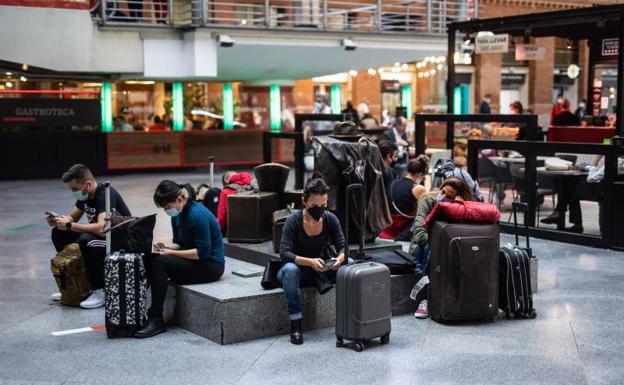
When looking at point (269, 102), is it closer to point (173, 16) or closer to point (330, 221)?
point (173, 16)

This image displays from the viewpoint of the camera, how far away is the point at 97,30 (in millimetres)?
21656

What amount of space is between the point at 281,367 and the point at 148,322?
1.59 m

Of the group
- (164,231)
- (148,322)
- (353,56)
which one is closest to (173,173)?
(353,56)

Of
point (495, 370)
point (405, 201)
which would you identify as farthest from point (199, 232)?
A: point (405, 201)

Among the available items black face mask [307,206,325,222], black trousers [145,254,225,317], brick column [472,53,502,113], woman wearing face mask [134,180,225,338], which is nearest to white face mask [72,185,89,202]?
woman wearing face mask [134,180,225,338]

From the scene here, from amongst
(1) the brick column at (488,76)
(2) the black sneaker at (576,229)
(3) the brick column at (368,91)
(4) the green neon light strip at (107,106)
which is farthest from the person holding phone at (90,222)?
(1) the brick column at (488,76)

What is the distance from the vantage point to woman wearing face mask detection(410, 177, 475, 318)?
8.98 meters

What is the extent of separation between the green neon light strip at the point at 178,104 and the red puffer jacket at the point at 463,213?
62.5 feet

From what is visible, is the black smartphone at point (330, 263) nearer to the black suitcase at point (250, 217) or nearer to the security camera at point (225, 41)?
the black suitcase at point (250, 217)

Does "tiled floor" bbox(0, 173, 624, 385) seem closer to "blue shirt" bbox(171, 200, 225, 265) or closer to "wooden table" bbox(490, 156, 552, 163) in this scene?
"blue shirt" bbox(171, 200, 225, 265)

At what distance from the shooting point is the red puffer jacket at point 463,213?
28.1 feet

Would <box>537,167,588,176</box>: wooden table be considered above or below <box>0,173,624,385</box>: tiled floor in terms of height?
above

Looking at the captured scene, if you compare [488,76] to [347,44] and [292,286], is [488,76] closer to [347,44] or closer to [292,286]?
[347,44]

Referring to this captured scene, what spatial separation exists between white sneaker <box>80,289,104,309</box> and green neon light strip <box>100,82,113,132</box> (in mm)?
16386
